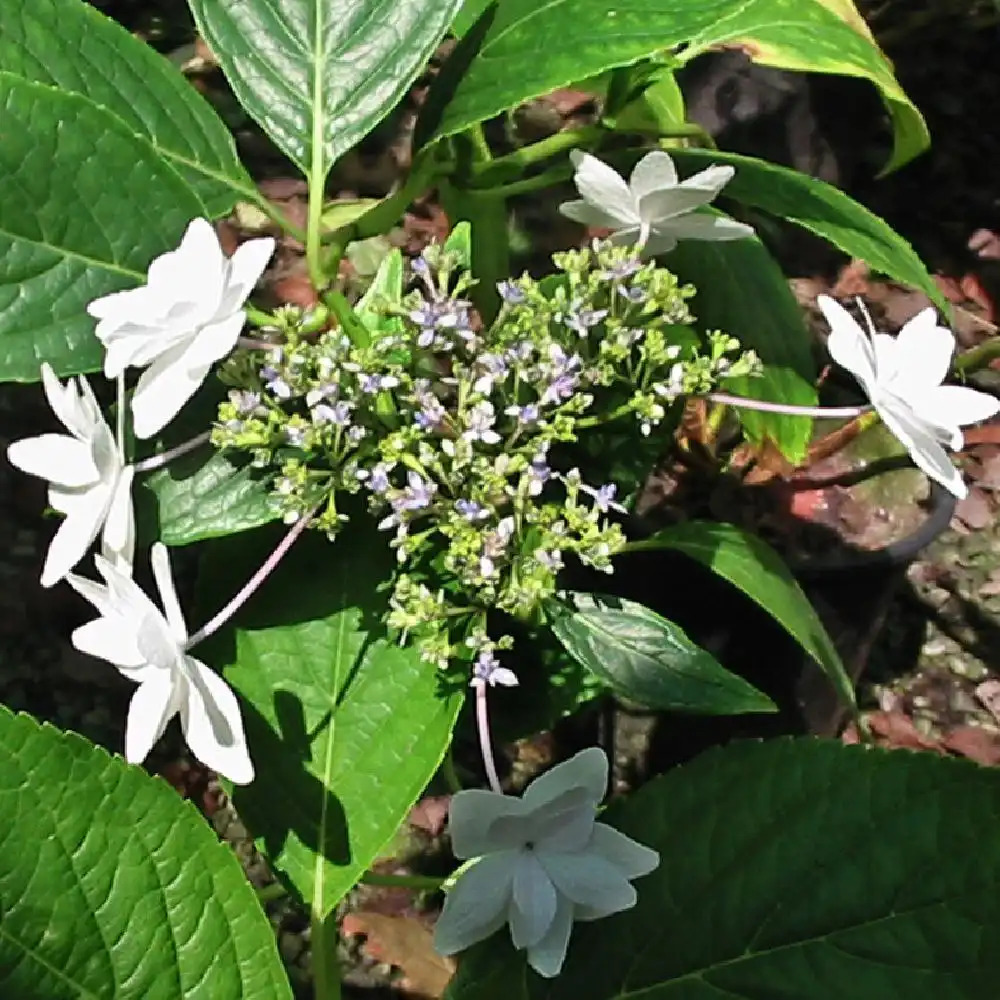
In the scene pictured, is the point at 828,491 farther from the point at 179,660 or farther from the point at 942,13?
the point at 942,13

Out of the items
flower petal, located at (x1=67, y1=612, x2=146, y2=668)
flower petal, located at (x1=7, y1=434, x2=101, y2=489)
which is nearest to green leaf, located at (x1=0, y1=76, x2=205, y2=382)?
flower petal, located at (x1=7, y1=434, x2=101, y2=489)

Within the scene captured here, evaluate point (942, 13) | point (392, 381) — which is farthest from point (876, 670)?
point (392, 381)

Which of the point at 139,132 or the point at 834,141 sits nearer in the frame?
the point at 139,132

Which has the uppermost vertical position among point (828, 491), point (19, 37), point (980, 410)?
point (19, 37)

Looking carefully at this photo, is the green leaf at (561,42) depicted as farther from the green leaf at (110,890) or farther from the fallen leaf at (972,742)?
the fallen leaf at (972,742)

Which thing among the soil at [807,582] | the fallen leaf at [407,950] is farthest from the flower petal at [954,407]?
the fallen leaf at [407,950]

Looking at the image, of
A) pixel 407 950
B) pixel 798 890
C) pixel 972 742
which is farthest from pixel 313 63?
pixel 972 742

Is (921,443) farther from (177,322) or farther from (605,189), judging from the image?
(177,322)
